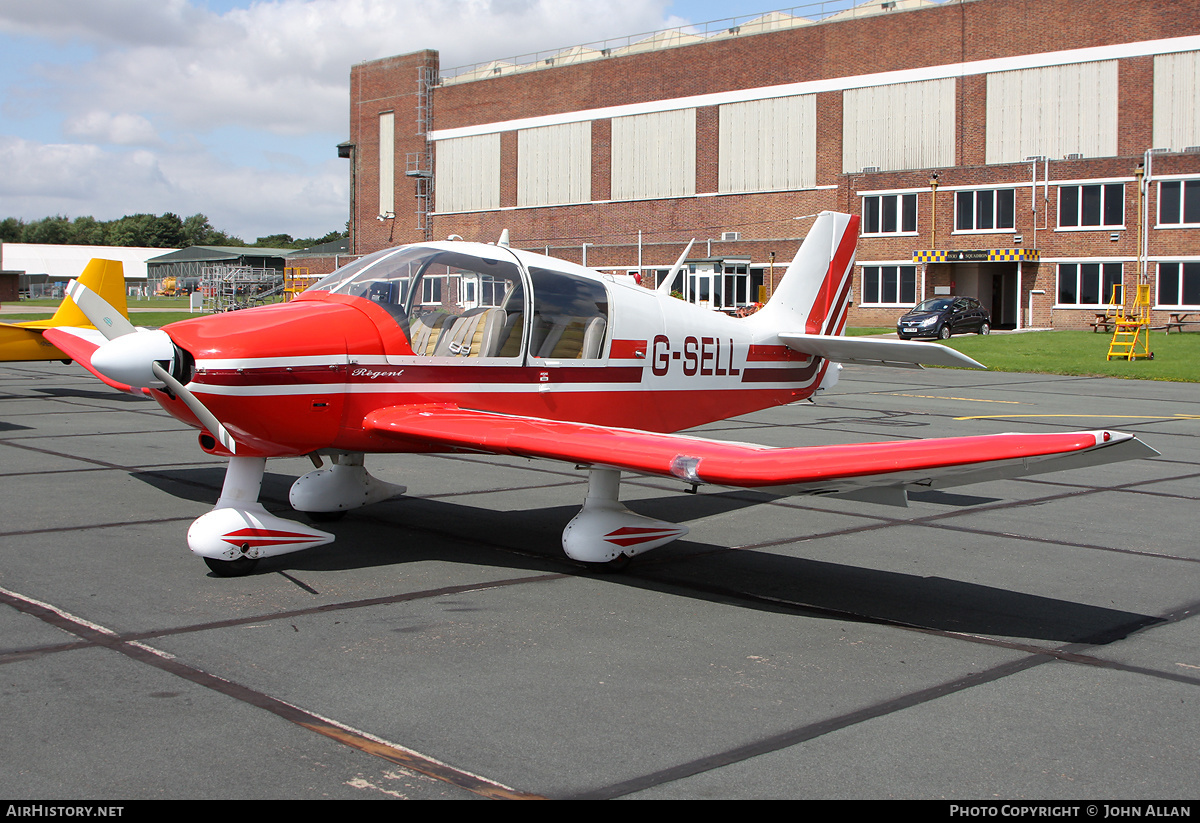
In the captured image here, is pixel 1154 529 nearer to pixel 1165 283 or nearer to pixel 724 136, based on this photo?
pixel 1165 283

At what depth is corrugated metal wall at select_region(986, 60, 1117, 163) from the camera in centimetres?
4697

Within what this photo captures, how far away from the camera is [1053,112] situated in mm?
48312

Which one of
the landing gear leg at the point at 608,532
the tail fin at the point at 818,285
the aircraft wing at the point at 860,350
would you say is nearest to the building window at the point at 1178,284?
the tail fin at the point at 818,285

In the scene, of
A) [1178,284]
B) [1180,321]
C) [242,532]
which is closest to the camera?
[242,532]

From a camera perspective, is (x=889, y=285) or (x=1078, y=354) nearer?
(x=1078, y=354)

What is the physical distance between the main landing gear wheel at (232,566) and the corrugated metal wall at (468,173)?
63.9 meters

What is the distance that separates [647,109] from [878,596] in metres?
58.1

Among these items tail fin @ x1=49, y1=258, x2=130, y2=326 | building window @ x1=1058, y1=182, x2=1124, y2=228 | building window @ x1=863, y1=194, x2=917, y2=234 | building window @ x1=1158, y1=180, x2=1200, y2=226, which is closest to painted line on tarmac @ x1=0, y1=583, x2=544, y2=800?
tail fin @ x1=49, y1=258, x2=130, y2=326

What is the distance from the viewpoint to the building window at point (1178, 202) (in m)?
41.9

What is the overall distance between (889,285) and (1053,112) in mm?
10768

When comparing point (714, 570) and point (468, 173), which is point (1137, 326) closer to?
point (714, 570)

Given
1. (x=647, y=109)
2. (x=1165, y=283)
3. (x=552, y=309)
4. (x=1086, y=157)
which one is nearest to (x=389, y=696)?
(x=552, y=309)

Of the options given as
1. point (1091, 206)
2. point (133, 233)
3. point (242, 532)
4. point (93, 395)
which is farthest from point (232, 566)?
point (133, 233)

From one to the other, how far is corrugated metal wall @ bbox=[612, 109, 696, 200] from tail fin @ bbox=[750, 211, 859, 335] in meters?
50.5
